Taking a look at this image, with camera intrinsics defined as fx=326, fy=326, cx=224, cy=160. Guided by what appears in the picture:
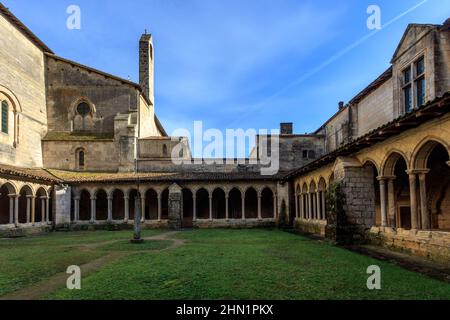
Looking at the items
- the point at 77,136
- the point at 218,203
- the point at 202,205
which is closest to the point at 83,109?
the point at 77,136

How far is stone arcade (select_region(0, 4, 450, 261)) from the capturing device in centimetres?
1151

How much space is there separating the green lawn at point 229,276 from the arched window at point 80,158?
17.4 m

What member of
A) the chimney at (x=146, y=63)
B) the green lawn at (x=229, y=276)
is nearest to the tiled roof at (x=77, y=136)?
the chimney at (x=146, y=63)

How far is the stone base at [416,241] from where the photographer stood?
8.22m

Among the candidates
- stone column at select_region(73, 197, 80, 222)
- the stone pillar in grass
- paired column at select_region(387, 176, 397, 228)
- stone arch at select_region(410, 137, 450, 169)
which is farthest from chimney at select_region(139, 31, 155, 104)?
stone arch at select_region(410, 137, 450, 169)

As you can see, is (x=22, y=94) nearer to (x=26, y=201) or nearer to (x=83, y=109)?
(x=83, y=109)

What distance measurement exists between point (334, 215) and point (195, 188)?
1338 cm

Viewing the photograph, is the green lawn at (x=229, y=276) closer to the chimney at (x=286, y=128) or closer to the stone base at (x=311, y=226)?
the stone base at (x=311, y=226)

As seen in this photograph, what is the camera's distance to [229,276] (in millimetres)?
7117

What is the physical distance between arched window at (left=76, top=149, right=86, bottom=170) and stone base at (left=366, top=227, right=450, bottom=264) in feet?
77.4

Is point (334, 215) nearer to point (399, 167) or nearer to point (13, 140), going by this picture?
point (399, 167)

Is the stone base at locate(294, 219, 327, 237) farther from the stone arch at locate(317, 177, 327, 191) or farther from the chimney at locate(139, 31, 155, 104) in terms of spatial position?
the chimney at locate(139, 31, 155, 104)

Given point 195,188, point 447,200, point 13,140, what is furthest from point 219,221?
point 13,140

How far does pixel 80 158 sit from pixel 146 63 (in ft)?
36.4
